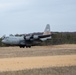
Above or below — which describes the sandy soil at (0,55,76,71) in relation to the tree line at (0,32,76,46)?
above

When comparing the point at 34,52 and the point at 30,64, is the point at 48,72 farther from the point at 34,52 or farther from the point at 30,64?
the point at 34,52

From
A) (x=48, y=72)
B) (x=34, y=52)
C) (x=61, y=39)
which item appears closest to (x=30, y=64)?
(x=48, y=72)

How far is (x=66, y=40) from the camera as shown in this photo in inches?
3172

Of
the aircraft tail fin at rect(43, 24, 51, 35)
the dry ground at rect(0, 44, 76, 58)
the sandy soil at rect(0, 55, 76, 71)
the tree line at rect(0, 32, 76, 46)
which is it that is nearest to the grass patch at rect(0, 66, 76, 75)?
the sandy soil at rect(0, 55, 76, 71)

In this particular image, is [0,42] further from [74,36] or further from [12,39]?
[74,36]

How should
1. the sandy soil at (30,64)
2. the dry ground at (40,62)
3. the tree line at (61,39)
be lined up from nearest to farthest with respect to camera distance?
the dry ground at (40,62)
the sandy soil at (30,64)
the tree line at (61,39)

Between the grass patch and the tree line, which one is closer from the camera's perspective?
the grass patch

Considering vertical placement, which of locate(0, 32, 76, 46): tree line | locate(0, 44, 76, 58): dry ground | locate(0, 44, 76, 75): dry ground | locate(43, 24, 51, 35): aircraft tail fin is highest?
locate(0, 44, 76, 75): dry ground

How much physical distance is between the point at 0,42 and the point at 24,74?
57.1 meters

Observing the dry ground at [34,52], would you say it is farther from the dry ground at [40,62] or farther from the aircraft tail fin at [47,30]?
the aircraft tail fin at [47,30]

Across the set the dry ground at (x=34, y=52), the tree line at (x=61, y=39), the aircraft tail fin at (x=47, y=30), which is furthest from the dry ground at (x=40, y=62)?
the tree line at (x=61, y=39)

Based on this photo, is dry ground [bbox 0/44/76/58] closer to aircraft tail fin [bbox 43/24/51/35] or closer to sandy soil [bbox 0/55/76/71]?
sandy soil [bbox 0/55/76/71]

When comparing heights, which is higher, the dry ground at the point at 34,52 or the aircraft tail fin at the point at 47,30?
the dry ground at the point at 34,52

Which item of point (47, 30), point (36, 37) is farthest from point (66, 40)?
point (36, 37)
